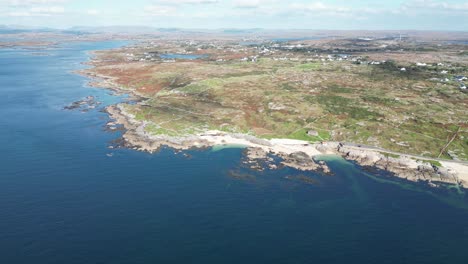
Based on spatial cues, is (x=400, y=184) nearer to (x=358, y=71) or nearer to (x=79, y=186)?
(x=79, y=186)

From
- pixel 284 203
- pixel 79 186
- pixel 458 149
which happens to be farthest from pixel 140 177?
pixel 458 149

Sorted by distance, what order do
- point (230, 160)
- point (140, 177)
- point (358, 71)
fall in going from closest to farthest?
point (140, 177) → point (230, 160) → point (358, 71)

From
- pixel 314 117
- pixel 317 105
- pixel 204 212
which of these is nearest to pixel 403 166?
pixel 314 117

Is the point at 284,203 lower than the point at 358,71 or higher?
lower

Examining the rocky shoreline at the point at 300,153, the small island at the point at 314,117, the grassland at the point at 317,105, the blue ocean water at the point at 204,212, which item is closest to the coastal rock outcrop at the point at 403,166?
the rocky shoreline at the point at 300,153

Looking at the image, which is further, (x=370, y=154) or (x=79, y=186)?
(x=370, y=154)

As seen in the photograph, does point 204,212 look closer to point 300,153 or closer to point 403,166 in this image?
point 300,153

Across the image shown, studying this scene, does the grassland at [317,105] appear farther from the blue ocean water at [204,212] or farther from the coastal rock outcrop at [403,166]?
the blue ocean water at [204,212]
